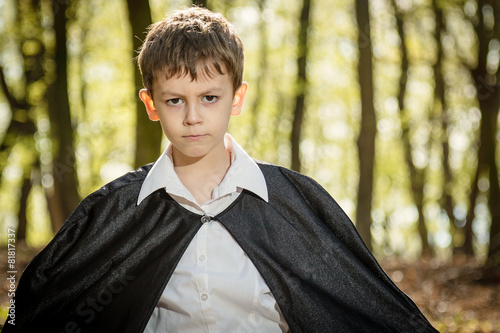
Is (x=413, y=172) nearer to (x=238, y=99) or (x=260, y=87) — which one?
(x=260, y=87)

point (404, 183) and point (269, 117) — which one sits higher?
point (269, 117)

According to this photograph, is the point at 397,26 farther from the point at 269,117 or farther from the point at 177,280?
the point at 177,280

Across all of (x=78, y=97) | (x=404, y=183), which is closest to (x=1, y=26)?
(x=78, y=97)

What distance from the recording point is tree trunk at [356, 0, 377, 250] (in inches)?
354

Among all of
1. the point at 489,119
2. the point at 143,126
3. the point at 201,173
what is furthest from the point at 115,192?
the point at 489,119

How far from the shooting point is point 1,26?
1334cm

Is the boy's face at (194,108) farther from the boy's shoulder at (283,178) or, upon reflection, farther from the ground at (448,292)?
the ground at (448,292)

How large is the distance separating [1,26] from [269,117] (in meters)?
9.48

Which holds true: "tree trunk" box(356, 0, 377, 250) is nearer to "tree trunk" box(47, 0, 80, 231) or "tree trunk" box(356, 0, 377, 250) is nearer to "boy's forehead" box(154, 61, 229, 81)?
"tree trunk" box(47, 0, 80, 231)

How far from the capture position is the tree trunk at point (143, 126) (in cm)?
583

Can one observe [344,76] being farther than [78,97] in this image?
Yes

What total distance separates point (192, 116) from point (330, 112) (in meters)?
20.1

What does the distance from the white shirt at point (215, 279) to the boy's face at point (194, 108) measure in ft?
0.72

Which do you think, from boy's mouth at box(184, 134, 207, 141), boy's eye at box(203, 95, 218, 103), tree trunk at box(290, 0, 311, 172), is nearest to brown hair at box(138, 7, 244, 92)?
boy's eye at box(203, 95, 218, 103)
